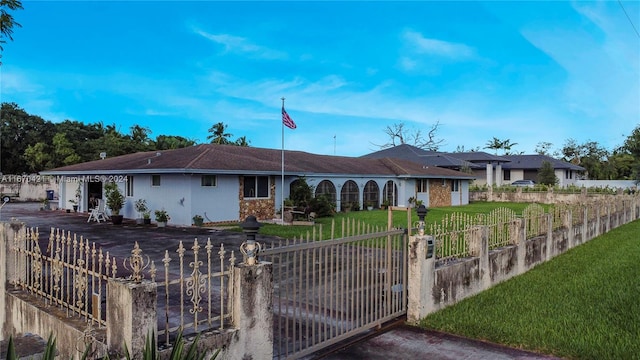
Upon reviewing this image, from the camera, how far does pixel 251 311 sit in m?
4.32

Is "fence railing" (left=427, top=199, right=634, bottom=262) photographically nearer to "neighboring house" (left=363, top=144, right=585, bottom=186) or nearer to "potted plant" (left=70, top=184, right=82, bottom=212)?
"potted plant" (left=70, top=184, right=82, bottom=212)

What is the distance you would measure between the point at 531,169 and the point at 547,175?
569cm

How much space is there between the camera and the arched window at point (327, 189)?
25250 millimetres

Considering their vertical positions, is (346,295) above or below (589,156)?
below

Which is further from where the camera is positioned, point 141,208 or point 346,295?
point 141,208

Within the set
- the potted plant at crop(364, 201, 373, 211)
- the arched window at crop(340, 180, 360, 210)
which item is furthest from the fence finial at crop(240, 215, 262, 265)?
the potted plant at crop(364, 201, 373, 211)

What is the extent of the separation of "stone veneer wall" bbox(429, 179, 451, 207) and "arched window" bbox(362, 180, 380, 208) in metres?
5.47

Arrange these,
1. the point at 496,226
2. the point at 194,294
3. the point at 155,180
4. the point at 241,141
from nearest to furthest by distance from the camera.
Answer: the point at 194,294 → the point at 496,226 → the point at 155,180 → the point at 241,141

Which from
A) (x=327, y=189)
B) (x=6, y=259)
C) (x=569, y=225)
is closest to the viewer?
(x=6, y=259)

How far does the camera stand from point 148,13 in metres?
16.4

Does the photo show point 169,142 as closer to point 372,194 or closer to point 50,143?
point 50,143

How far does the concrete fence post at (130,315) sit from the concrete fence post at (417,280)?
158 inches

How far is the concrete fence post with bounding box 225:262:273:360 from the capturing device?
423cm

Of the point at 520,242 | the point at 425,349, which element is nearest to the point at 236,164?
the point at 520,242
